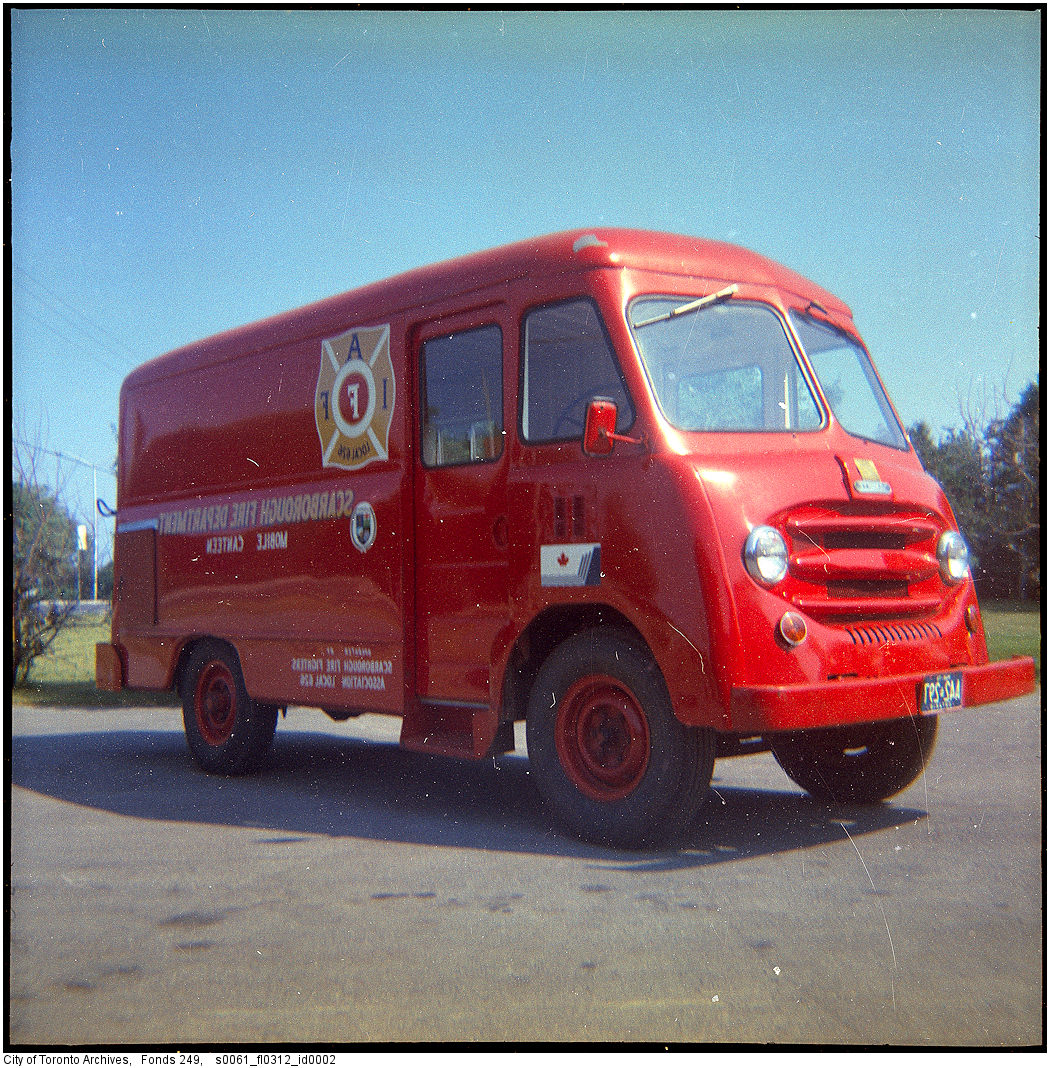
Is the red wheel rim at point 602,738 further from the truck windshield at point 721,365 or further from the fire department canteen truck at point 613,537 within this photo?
the truck windshield at point 721,365

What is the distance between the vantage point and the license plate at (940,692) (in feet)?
16.4

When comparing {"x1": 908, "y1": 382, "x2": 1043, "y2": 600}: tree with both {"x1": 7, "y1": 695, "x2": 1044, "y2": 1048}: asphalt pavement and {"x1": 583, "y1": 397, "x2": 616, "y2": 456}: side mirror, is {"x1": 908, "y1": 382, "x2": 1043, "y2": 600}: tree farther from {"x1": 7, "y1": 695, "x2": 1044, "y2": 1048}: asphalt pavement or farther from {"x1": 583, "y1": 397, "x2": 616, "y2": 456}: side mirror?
{"x1": 583, "y1": 397, "x2": 616, "y2": 456}: side mirror

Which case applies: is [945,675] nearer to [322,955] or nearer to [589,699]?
[589,699]

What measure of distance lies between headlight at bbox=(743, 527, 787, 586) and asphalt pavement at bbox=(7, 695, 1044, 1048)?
1.27 meters

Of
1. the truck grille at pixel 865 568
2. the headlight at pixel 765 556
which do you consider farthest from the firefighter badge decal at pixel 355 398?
the truck grille at pixel 865 568

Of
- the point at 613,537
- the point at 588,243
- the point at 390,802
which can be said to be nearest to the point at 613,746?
the point at 613,537

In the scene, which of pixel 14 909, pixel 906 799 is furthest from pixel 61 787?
pixel 906 799

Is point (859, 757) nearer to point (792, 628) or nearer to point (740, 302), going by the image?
point (792, 628)

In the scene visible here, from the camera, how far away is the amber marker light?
4730 millimetres

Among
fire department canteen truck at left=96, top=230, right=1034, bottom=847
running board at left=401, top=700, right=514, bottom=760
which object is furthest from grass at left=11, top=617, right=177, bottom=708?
running board at left=401, top=700, right=514, bottom=760

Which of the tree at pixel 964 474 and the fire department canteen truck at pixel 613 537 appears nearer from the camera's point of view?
the fire department canteen truck at pixel 613 537

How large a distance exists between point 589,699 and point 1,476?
2763 mm

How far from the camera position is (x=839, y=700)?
4734 millimetres

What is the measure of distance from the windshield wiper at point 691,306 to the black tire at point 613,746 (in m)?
1.50
